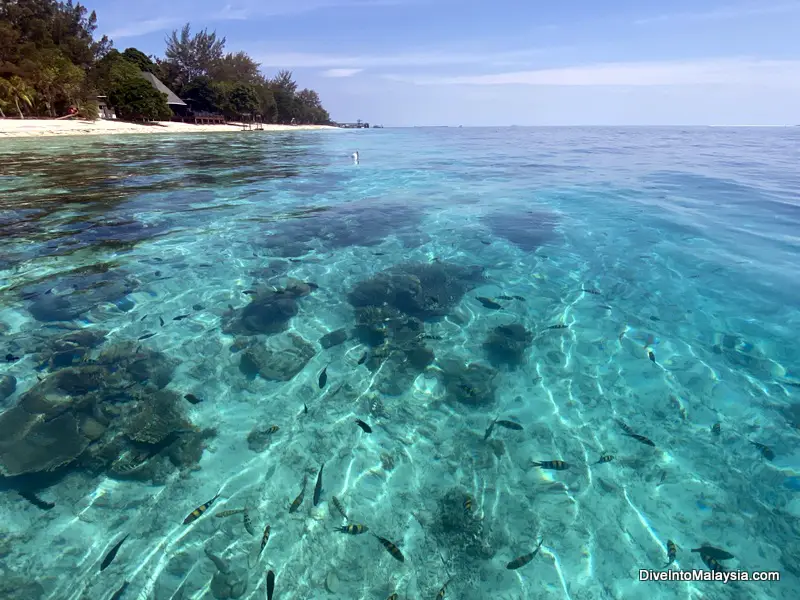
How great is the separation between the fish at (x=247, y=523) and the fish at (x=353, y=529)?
0.80 m

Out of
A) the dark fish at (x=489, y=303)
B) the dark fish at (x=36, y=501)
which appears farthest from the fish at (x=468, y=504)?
the dark fish at (x=489, y=303)

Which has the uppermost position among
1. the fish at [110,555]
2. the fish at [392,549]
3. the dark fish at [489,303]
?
the dark fish at [489,303]

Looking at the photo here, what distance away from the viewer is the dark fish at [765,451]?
4711mm

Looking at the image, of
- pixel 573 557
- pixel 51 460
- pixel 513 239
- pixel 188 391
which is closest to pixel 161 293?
pixel 188 391

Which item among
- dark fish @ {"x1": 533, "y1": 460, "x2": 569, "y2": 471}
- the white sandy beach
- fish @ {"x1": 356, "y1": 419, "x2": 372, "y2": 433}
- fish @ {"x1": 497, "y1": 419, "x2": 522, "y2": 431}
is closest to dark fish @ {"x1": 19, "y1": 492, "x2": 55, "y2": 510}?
fish @ {"x1": 356, "y1": 419, "x2": 372, "y2": 433}

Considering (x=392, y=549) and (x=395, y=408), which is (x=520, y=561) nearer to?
(x=392, y=549)

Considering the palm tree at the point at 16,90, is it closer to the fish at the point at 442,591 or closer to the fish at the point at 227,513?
the fish at the point at 227,513

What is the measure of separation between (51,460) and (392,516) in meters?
3.77

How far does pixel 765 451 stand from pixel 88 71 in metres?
78.5

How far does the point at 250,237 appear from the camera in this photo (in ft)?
37.2

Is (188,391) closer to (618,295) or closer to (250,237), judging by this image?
(250,237)

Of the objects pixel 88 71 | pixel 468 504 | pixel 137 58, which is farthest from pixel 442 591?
pixel 137 58

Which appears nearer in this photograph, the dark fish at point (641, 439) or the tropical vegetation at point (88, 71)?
the dark fish at point (641, 439)

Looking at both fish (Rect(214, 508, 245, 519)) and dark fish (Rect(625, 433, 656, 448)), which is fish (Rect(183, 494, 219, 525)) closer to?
fish (Rect(214, 508, 245, 519))
